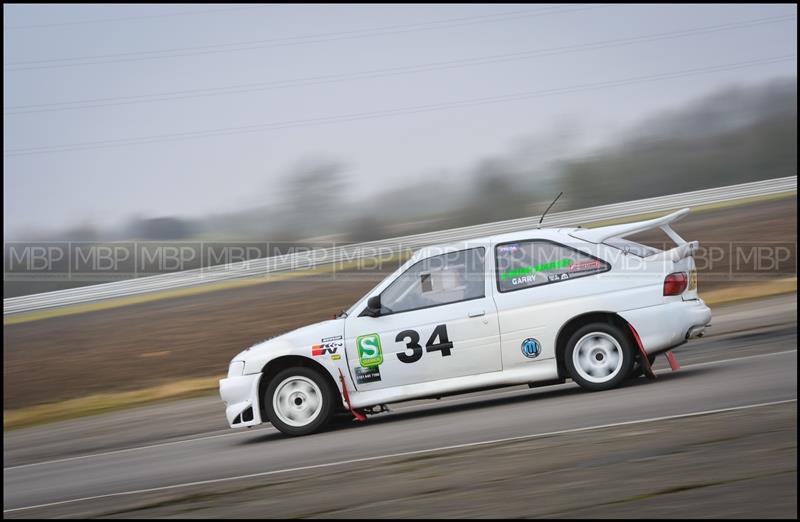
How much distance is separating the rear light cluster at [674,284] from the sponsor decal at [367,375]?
2.76 metres

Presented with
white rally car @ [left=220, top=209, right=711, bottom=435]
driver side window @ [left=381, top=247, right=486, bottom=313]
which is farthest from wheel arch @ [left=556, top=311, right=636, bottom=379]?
driver side window @ [left=381, top=247, right=486, bottom=313]

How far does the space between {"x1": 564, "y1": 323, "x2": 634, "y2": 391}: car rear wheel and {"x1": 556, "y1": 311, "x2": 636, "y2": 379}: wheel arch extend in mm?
47

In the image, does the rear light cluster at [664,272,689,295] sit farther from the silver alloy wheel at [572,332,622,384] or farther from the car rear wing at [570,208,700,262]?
the silver alloy wheel at [572,332,622,384]

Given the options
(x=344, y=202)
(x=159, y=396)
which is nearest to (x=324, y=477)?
(x=159, y=396)

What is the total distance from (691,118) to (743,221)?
900 cm

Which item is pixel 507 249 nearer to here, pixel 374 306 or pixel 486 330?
pixel 486 330

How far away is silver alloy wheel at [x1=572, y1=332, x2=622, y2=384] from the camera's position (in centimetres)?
822

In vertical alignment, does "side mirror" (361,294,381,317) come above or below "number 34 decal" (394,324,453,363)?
above

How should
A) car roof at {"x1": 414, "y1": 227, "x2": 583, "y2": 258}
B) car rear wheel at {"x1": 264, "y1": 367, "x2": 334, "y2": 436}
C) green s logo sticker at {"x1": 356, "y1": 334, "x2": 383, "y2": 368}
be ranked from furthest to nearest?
1. car roof at {"x1": 414, "y1": 227, "x2": 583, "y2": 258}
2. car rear wheel at {"x1": 264, "y1": 367, "x2": 334, "y2": 436}
3. green s logo sticker at {"x1": 356, "y1": 334, "x2": 383, "y2": 368}

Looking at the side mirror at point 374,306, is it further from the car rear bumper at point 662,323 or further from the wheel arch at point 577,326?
the car rear bumper at point 662,323

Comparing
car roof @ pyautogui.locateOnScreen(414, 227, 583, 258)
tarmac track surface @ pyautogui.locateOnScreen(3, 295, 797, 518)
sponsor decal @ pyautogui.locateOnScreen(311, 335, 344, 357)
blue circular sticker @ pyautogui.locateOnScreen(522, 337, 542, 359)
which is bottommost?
tarmac track surface @ pyautogui.locateOnScreen(3, 295, 797, 518)

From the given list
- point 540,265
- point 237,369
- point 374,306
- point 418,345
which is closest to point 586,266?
point 540,265

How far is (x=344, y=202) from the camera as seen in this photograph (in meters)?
29.2

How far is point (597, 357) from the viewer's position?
8273 mm
